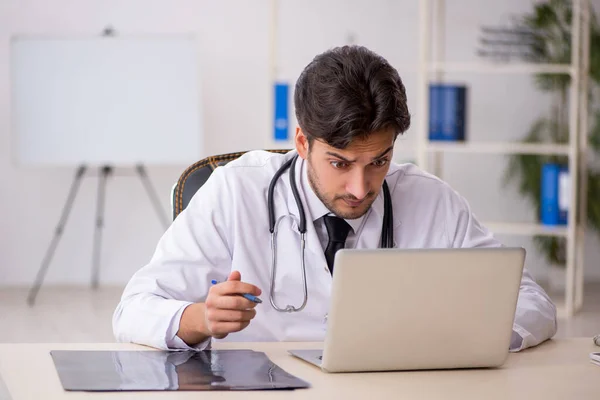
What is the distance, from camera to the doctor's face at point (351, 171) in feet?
5.92

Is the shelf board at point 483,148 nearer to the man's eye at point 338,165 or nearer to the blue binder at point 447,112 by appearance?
the blue binder at point 447,112

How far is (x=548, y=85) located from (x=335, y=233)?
430cm

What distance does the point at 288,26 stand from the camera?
6031mm

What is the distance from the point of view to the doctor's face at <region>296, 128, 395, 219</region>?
1.80m

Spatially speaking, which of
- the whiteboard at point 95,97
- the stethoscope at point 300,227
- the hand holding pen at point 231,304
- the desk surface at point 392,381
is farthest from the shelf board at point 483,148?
the hand holding pen at point 231,304

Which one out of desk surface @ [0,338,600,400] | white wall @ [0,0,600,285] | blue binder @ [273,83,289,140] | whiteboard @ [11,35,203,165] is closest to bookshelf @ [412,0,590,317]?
white wall @ [0,0,600,285]

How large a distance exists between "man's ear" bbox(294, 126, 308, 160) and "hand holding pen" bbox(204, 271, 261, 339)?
21.1 inches

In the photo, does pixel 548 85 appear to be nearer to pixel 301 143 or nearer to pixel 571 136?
pixel 571 136

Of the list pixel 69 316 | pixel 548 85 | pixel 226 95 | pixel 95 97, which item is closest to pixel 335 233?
pixel 69 316

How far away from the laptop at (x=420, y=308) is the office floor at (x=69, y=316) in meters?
2.97

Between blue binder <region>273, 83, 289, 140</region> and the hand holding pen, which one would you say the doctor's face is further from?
blue binder <region>273, 83, 289, 140</region>

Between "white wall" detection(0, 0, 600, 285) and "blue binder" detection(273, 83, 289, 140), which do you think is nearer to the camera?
"blue binder" detection(273, 83, 289, 140)

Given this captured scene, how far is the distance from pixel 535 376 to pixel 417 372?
181mm

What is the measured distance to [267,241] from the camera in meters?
1.98
